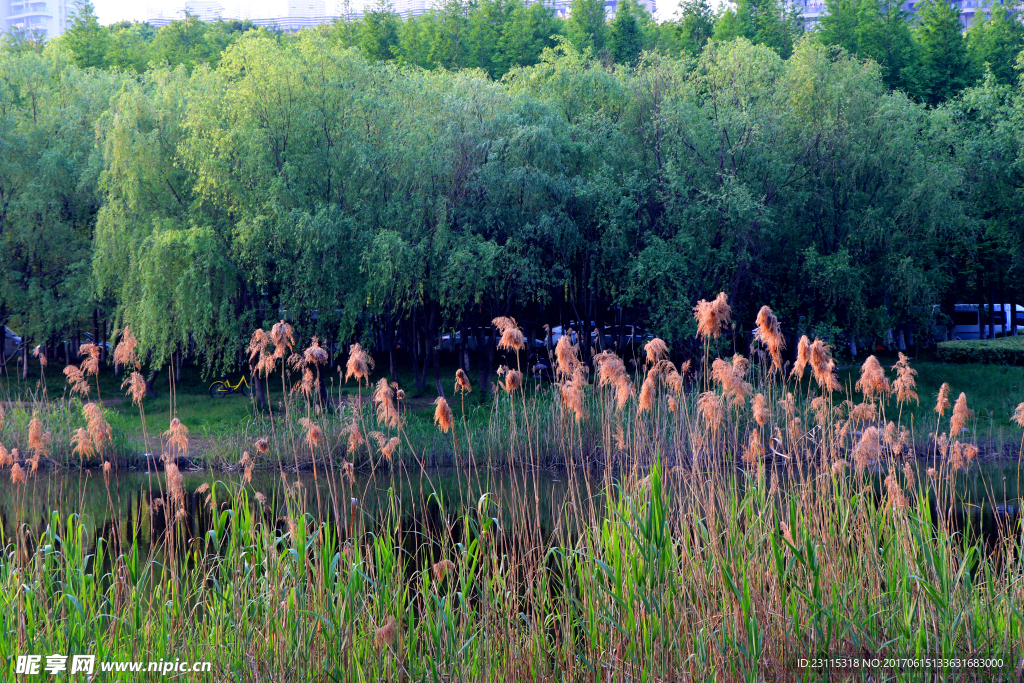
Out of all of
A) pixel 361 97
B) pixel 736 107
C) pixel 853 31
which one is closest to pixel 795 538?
pixel 361 97

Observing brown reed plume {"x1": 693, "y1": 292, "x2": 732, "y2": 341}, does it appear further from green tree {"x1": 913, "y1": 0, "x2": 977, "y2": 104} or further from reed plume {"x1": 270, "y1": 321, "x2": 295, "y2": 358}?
green tree {"x1": 913, "y1": 0, "x2": 977, "y2": 104}

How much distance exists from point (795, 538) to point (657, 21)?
45.0 meters

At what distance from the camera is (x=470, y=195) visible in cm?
1958

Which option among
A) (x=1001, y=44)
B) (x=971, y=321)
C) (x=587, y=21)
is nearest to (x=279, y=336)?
(x=971, y=321)

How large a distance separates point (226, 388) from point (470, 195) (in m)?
7.92

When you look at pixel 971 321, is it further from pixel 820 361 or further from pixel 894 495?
pixel 820 361

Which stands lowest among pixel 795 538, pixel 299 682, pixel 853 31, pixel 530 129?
pixel 299 682

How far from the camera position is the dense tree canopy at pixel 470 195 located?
18141mm

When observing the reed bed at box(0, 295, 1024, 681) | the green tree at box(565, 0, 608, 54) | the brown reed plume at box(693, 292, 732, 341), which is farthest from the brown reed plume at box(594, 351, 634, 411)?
the green tree at box(565, 0, 608, 54)

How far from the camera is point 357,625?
4.34 meters

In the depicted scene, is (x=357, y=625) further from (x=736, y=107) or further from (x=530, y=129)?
(x=736, y=107)

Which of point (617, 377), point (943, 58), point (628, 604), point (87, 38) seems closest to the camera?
point (628, 604)

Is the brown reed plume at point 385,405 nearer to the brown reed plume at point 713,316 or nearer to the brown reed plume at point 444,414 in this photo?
the brown reed plume at point 444,414

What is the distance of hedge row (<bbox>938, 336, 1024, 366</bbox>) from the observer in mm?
21312
